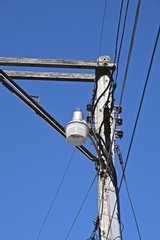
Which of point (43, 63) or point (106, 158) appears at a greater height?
point (43, 63)

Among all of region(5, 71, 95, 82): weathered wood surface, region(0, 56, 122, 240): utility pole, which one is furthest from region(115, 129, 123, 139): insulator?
region(5, 71, 95, 82): weathered wood surface

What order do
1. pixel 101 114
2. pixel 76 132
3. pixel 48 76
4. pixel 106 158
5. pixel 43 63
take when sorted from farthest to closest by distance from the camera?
1. pixel 48 76
2. pixel 43 63
3. pixel 101 114
4. pixel 106 158
5. pixel 76 132

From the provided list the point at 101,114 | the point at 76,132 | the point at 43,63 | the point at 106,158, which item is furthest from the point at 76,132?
the point at 43,63

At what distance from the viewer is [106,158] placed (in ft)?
18.2

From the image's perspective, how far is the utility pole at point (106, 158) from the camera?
493 centimetres

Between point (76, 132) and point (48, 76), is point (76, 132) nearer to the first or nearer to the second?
point (76, 132)

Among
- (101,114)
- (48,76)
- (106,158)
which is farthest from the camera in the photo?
(48,76)

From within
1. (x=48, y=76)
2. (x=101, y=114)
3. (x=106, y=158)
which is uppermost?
(x=48, y=76)

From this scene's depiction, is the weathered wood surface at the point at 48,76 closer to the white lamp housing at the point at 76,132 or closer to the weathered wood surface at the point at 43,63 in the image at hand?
the weathered wood surface at the point at 43,63

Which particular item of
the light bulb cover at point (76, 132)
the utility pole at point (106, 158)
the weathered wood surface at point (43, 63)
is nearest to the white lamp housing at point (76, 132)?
the light bulb cover at point (76, 132)

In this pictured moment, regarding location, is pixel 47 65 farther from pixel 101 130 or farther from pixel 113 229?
pixel 113 229

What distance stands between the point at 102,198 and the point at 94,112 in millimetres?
1258

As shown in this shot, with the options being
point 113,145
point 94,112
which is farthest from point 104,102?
point 113,145

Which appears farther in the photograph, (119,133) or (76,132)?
(119,133)
